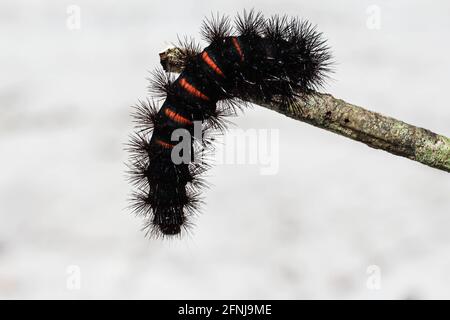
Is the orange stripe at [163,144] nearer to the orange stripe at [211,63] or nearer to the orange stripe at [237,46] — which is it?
the orange stripe at [211,63]

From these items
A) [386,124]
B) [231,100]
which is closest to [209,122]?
[231,100]

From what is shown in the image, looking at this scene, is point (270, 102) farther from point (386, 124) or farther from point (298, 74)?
point (386, 124)

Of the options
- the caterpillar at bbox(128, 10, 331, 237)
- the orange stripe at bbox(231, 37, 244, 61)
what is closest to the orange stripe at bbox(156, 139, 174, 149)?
the caterpillar at bbox(128, 10, 331, 237)

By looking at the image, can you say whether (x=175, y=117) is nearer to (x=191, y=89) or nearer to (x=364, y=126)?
(x=191, y=89)

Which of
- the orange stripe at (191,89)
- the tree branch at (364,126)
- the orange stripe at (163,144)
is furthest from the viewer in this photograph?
the orange stripe at (163,144)

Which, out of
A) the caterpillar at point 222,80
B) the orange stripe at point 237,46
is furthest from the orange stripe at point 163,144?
the orange stripe at point 237,46

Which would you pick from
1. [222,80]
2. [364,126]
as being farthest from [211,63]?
[364,126]

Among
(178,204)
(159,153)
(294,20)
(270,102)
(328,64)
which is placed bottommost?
(178,204)

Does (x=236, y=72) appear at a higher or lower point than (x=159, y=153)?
higher
